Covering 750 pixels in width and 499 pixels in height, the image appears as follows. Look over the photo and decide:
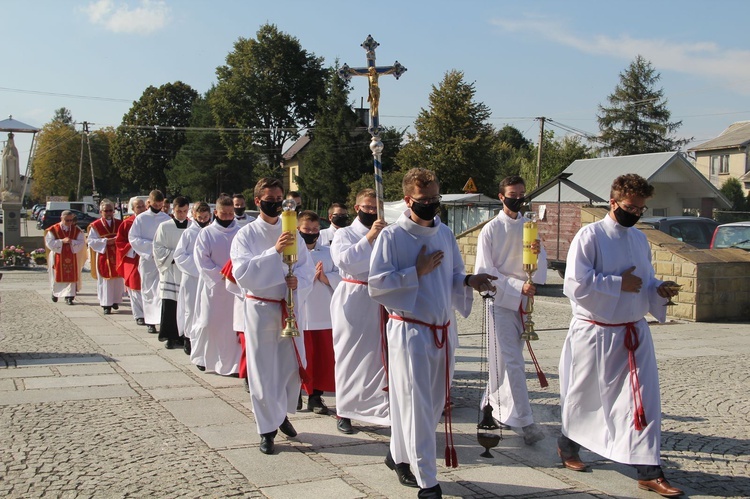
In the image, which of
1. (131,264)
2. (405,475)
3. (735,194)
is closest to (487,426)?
(405,475)

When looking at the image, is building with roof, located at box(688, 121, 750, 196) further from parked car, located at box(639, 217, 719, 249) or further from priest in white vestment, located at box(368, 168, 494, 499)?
priest in white vestment, located at box(368, 168, 494, 499)

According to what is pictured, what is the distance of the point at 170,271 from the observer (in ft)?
36.7

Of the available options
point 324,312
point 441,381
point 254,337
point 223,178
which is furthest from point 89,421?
point 223,178

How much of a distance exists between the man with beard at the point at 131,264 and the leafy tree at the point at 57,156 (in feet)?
208

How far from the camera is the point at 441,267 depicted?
16.7 ft

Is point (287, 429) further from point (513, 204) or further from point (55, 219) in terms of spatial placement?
point (55, 219)

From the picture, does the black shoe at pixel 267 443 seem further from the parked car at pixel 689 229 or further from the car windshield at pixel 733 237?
the parked car at pixel 689 229

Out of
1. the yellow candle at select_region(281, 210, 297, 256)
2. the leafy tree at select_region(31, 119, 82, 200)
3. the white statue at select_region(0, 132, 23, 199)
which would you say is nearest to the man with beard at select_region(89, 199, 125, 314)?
the yellow candle at select_region(281, 210, 297, 256)

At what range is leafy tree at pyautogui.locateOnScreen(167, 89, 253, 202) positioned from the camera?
62.4 meters

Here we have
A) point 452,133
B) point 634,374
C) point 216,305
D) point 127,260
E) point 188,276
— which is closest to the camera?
point 634,374

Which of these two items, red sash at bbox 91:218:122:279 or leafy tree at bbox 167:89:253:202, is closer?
red sash at bbox 91:218:122:279

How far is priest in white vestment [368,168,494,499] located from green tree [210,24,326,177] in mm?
51599

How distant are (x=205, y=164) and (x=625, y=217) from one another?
60.0 meters

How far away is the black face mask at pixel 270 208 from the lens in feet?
21.0
